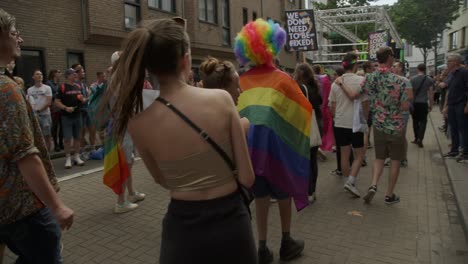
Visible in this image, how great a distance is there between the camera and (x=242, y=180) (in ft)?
5.96

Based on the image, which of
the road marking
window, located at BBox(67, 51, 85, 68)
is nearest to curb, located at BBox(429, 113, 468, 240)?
the road marking

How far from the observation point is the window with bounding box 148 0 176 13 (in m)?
15.6

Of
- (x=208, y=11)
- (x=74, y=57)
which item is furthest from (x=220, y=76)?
(x=208, y=11)

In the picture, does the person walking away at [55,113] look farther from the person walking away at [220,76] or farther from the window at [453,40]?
the window at [453,40]

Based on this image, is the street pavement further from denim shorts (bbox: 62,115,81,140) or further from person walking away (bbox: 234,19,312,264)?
denim shorts (bbox: 62,115,81,140)

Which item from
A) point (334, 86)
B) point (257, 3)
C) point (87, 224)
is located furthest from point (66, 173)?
point (257, 3)

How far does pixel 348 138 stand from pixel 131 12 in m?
11.1

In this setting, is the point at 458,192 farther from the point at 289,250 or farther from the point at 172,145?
the point at 172,145

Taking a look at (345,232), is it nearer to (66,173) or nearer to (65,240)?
(65,240)

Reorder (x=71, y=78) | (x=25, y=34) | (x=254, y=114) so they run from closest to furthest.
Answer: (x=254, y=114) → (x=71, y=78) → (x=25, y=34)

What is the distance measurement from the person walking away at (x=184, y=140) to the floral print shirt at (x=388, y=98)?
12.3 ft

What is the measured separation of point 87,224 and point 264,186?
2409 millimetres

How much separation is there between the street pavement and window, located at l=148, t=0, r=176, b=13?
429 inches

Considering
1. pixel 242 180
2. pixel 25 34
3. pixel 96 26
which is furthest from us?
pixel 96 26
